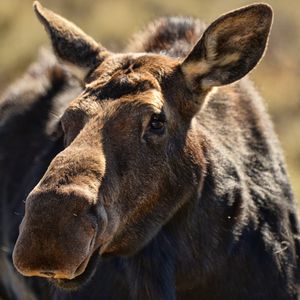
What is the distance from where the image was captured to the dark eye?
8.59 meters

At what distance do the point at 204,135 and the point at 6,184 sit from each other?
265 cm

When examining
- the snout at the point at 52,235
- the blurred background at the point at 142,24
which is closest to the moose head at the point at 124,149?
the snout at the point at 52,235

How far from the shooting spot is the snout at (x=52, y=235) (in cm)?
773

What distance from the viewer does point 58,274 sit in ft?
25.7

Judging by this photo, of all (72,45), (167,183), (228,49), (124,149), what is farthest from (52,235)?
(72,45)

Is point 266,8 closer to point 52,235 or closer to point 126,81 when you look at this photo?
point 126,81

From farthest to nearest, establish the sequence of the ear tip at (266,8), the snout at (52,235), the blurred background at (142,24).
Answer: the blurred background at (142,24) < the ear tip at (266,8) < the snout at (52,235)

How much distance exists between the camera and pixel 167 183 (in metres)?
8.75

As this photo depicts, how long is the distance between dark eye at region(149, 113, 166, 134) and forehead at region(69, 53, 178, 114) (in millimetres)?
81

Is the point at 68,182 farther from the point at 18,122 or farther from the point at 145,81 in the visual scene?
the point at 18,122

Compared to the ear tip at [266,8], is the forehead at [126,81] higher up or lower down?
lower down

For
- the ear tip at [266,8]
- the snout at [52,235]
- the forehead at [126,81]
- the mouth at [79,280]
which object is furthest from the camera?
the ear tip at [266,8]

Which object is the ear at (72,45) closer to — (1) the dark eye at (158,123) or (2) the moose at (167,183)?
(2) the moose at (167,183)

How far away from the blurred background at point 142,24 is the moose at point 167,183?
30.5 ft
